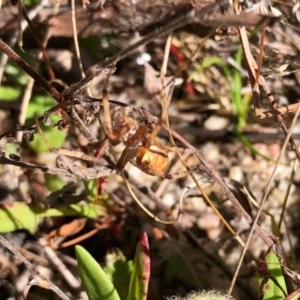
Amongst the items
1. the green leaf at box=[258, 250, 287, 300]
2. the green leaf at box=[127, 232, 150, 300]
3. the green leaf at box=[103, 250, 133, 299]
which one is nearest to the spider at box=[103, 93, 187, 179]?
the green leaf at box=[127, 232, 150, 300]

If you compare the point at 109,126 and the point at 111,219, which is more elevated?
the point at 109,126

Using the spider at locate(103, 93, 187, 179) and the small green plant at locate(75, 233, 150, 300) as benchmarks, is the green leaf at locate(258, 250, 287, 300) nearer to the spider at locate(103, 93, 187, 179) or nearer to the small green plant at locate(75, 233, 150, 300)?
the small green plant at locate(75, 233, 150, 300)

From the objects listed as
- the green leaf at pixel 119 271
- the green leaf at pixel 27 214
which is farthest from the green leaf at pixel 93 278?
the green leaf at pixel 27 214

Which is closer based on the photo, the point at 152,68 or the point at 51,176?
the point at 51,176

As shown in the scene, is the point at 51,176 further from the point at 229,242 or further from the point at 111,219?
the point at 229,242

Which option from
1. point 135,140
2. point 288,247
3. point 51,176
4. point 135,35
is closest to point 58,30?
point 135,35
